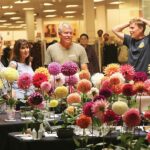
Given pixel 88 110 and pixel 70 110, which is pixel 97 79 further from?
pixel 88 110

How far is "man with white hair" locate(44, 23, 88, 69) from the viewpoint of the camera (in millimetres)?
7160

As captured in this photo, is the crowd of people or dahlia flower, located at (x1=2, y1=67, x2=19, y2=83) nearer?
dahlia flower, located at (x1=2, y1=67, x2=19, y2=83)

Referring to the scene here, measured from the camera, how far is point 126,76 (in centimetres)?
414

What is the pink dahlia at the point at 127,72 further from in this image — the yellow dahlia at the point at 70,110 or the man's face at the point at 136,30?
the man's face at the point at 136,30

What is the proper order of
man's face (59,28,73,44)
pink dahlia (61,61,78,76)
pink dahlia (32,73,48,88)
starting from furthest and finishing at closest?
1. man's face (59,28,73,44)
2. pink dahlia (32,73,48,88)
3. pink dahlia (61,61,78,76)

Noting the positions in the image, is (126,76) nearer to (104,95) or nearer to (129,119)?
(104,95)

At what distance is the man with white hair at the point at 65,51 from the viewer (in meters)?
7.16

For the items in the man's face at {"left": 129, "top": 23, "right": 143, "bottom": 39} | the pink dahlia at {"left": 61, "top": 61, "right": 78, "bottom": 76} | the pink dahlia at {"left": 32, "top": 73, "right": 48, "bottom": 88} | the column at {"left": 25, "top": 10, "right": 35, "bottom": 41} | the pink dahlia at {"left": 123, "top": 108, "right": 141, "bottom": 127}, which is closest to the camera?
the pink dahlia at {"left": 123, "top": 108, "right": 141, "bottom": 127}

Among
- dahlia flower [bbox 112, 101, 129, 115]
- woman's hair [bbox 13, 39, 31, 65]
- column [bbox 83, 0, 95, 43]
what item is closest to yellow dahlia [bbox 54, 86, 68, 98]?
dahlia flower [bbox 112, 101, 129, 115]

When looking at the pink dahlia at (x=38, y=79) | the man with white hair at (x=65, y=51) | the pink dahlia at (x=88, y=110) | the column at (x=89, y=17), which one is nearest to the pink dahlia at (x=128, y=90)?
the pink dahlia at (x=88, y=110)

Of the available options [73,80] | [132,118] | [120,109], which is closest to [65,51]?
[73,80]

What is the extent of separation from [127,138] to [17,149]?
5.41 feet

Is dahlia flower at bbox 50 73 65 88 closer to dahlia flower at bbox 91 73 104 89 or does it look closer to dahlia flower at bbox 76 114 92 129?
dahlia flower at bbox 91 73 104 89

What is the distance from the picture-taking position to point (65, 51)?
7242 mm
